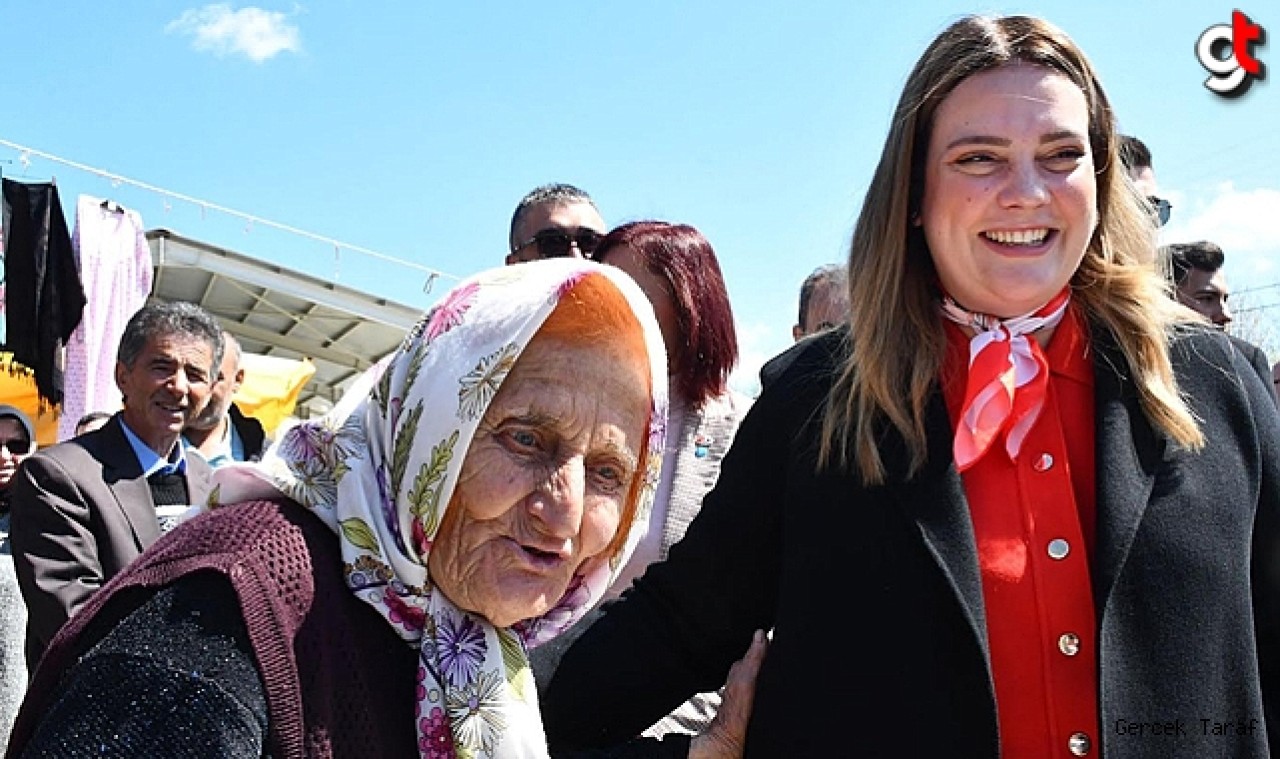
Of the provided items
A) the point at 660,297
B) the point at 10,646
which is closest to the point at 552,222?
the point at 660,297

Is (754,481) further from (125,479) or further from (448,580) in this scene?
(125,479)

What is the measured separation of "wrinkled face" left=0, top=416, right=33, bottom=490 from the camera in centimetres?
567

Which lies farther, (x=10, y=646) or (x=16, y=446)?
(x=16, y=446)

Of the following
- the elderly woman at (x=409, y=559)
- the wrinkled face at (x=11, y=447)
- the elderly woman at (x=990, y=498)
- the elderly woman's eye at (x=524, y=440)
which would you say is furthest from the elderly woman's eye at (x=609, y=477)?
the wrinkled face at (x=11, y=447)

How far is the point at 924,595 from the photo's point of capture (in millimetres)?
1820

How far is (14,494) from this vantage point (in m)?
3.83

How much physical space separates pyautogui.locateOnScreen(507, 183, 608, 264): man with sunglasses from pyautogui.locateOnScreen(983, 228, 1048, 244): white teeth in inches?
83.2

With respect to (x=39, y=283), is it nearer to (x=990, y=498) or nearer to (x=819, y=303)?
(x=819, y=303)

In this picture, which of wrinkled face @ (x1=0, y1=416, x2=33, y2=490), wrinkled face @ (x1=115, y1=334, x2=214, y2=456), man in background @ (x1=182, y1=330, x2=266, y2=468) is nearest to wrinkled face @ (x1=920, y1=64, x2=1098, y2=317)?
wrinkled face @ (x1=115, y1=334, x2=214, y2=456)

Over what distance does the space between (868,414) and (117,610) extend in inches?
47.6

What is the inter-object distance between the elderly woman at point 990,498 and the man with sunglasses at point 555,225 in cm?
191

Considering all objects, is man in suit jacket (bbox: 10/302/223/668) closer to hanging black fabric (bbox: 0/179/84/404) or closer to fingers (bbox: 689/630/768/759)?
hanging black fabric (bbox: 0/179/84/404)

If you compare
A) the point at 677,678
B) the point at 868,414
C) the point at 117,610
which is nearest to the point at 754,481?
the point at 868,414

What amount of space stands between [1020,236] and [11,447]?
5.41 m
